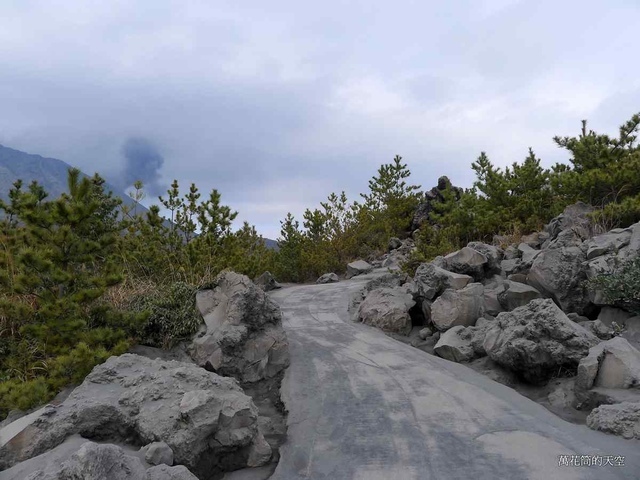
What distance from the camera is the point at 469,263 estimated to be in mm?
10891

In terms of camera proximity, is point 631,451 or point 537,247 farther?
point 537,247

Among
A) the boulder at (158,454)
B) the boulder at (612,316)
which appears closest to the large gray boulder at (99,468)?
the boulder at (158,454)

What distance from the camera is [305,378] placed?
6.96 metres

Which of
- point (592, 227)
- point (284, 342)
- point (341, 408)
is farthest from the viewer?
point (592, 227)

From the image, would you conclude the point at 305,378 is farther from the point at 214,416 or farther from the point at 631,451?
the point at 631,451

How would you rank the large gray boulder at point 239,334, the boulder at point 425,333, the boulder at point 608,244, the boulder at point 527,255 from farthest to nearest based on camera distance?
the boulder at point 527,255
the boulder at point 425,333
the boulder at point 608,244
the large gray boulder at point 239,334

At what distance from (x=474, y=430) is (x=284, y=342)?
3882mm

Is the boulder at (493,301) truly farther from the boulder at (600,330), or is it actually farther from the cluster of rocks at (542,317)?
the boulder at (600,330)

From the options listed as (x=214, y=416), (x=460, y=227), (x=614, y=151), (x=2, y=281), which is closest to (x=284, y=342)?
(x=214, y=416)

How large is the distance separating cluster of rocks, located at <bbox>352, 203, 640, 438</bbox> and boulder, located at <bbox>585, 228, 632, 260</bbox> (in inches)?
0.7

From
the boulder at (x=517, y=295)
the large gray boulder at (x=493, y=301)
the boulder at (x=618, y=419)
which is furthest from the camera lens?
the large gray boulder at (x=493, y=301)

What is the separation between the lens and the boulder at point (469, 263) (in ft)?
35.8

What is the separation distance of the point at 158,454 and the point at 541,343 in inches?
215

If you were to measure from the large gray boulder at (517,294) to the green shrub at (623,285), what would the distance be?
120 cm
